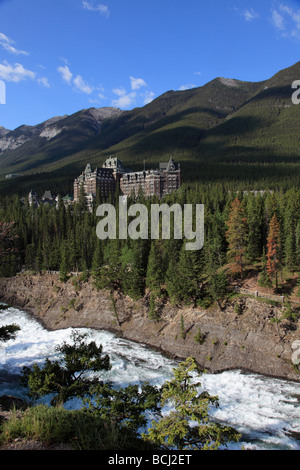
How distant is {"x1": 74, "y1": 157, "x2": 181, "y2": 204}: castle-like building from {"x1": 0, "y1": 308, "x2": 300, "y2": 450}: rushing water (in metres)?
117

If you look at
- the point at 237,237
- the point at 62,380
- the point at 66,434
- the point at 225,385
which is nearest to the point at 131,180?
the point at 237,237

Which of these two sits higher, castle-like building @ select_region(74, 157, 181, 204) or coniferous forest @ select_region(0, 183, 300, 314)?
castle-like building @ select_region(74, 157, 181, 204)

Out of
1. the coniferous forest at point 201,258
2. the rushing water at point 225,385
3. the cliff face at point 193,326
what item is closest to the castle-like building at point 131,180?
the coniferous forest at point 201,258

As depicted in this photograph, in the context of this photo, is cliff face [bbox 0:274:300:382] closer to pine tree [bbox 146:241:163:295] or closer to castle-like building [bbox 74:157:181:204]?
pine tree [bbox 146:241:163:295]

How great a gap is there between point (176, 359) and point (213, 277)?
46.6 feet

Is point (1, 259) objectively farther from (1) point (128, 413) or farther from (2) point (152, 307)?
(2) point (152, 307)

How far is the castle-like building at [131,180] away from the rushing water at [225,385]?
116828 mm

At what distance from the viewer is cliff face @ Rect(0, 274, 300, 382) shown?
37.9m

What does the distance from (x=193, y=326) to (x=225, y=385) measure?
1266 cm

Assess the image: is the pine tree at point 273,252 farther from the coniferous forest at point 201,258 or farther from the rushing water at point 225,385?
A: the rushing water at point 225,385

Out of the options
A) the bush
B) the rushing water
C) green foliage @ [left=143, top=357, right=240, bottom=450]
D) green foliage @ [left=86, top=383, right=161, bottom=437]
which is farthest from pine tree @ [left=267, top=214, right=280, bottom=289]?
the bush

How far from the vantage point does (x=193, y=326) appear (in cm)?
4572

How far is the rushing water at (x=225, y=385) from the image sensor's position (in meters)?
25.5
